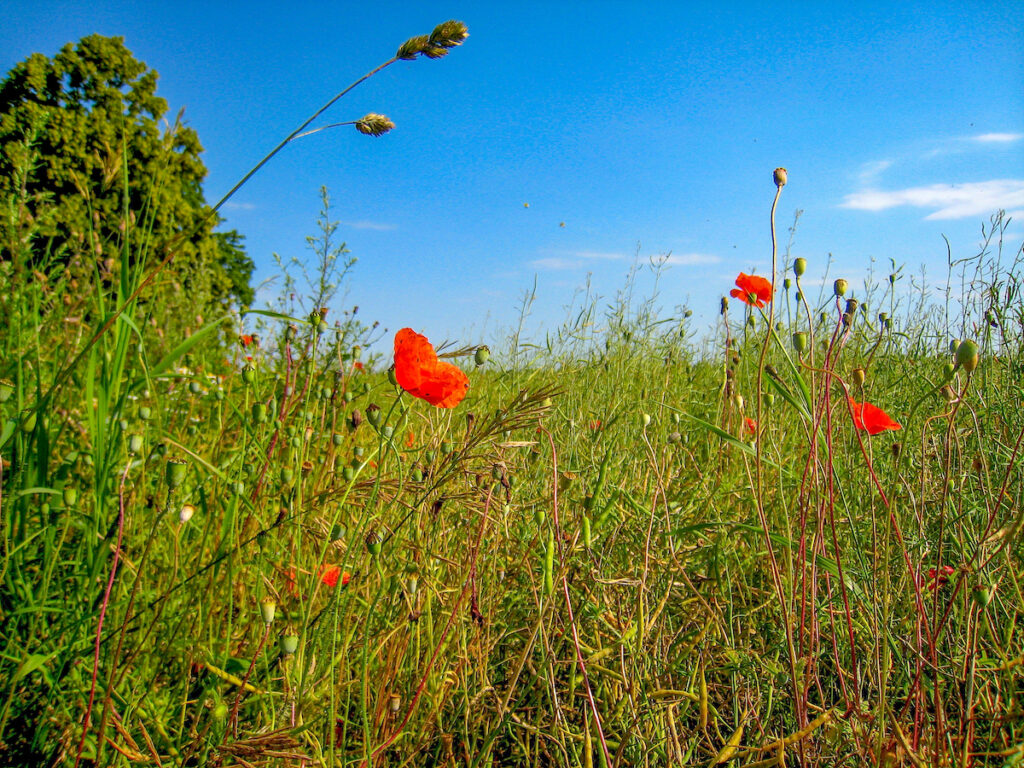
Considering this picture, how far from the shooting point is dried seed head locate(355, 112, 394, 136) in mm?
895

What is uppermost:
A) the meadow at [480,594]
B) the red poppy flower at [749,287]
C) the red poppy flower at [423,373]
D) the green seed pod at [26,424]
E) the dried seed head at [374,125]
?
the dried seed head at [374,125]

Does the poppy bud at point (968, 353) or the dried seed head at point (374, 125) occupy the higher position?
the dried seed head at point (374, 125)

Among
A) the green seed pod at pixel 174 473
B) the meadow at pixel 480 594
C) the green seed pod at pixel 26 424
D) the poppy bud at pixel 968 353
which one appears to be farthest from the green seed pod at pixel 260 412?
the poppy bud at pixel 968 353

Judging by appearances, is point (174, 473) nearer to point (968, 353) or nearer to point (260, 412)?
point (260, 412)

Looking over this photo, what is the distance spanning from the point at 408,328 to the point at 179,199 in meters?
8.89

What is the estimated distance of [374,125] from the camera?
0.91 meters

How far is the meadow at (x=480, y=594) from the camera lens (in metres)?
0.91

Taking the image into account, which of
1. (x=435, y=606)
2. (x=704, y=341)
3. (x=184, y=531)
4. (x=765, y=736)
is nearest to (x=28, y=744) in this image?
(x=184, y=531)

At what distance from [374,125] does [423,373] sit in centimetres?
45

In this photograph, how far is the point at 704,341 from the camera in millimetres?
3656

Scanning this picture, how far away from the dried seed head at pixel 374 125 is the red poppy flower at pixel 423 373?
0.39 metres

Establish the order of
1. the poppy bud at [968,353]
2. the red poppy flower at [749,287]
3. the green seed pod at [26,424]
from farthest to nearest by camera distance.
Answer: the red poppy flower at [749,287] < the green seed pod at [26,424] < the poppy bud at [968,353]

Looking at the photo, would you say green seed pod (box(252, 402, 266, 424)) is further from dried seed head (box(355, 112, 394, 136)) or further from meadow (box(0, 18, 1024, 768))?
dried seed head (box(355, 112, 394, 136))

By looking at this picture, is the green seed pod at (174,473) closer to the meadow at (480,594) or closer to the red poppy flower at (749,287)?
the meadow at (480,594)
